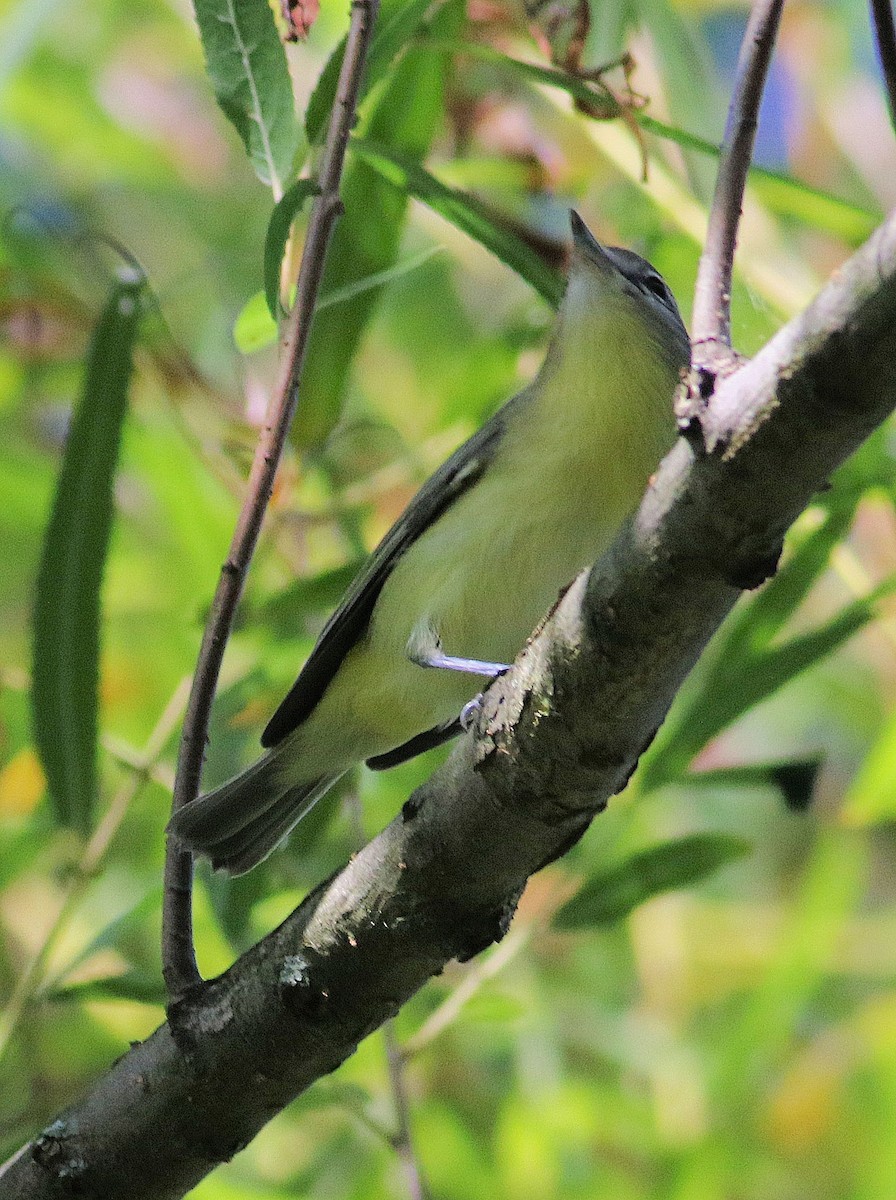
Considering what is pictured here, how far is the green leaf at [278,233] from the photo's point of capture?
2174 millimetres

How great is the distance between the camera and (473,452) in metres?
3.10

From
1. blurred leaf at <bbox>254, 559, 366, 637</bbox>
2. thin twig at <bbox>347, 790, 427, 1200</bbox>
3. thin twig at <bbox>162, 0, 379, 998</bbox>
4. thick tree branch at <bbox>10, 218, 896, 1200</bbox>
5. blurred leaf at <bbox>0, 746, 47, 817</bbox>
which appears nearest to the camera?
thick tree branch at <bbox>10, 218, 896, 1200</bbox>

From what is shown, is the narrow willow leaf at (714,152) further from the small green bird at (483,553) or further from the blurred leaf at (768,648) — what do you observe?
the blurred leaf at (768,648)

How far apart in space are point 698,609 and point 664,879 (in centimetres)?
155

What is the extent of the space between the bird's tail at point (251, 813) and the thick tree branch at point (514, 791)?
2.29ft

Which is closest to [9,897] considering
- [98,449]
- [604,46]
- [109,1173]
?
[98,449]

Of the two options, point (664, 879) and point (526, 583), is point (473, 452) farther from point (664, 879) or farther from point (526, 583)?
point (664, 879)

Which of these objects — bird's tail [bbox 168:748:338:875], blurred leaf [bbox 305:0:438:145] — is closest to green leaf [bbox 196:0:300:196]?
blurred leaf [bbox 305:0:438:145]

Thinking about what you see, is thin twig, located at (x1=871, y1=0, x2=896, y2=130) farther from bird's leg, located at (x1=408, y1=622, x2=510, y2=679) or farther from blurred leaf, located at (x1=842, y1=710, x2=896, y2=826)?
blurred leaf, located at (x1=842, y1=710, x2=896, y2=826)

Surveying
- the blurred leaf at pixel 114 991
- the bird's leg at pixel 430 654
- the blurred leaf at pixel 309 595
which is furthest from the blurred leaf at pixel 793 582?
the blurred leaf at pixel 114 991

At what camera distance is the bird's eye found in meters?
3.15

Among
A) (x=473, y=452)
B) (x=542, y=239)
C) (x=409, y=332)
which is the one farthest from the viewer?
(x=409, y=332)

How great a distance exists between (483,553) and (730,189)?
1311 mm

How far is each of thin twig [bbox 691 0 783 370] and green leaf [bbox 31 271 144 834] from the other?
4.56 ft
